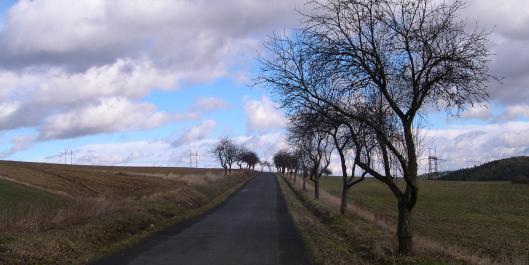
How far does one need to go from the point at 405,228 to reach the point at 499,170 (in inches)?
5041

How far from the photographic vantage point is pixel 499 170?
132 metres

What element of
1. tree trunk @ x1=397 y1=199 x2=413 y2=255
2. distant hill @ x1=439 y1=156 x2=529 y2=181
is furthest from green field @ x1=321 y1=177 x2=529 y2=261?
distant hill @ x1=439 y1=156 x2=529 y2=181

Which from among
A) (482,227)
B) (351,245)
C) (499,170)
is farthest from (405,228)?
(499,170)

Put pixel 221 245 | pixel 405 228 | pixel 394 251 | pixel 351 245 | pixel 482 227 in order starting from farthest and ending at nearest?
pixel 482 227, pixel 351 245, pixel 221 245, pixel 394 251, pixel 405 228

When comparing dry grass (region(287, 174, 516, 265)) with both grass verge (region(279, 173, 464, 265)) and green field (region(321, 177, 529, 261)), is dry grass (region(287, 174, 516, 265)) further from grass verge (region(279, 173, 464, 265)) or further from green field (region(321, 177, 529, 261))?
green field (region(321, 177, 529, 261))

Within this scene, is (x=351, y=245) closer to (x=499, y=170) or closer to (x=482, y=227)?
(x=482, y=227)

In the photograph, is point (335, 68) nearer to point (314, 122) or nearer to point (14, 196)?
point (314, 122)

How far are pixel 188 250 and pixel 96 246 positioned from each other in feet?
8.02

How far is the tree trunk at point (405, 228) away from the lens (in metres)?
13.9

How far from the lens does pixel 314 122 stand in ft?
53.3

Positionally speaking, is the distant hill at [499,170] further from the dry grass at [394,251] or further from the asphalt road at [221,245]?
the dry grass at [394,251]

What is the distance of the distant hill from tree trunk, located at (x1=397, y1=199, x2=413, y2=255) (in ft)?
363

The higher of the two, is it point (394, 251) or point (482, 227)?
point (394, 251)

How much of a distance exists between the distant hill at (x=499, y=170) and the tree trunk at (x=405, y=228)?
11056cm
